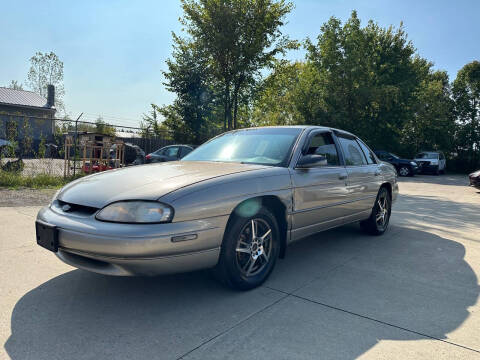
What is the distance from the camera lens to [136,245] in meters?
2.27

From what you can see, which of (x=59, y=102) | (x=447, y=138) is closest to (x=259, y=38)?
(x=447, y=138)

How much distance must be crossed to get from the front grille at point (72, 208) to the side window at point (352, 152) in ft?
9.97

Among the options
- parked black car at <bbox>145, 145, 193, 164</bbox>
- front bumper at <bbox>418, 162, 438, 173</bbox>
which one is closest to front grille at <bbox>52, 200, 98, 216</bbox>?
parked black car at <bbox>145, 145, 193, 164</bbox>

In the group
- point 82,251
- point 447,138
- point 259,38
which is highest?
point 259,38

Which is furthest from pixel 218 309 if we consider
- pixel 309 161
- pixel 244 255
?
pixel 309 161

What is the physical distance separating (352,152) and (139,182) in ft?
9.92

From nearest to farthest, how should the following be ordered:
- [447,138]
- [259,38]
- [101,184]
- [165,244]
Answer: [165,244] → [101,184] → [259,38] → [447,138]

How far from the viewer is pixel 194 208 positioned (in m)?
2.46

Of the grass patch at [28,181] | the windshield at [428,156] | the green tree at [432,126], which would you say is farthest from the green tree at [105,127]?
the green tree at [432,126]

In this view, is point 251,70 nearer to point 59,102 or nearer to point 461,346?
point 461,346

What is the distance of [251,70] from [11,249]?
14574mm

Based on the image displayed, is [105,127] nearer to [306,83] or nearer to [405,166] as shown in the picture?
[306,83]

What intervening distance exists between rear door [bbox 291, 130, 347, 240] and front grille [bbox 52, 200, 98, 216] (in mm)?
1773

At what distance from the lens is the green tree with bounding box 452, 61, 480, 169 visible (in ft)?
101
